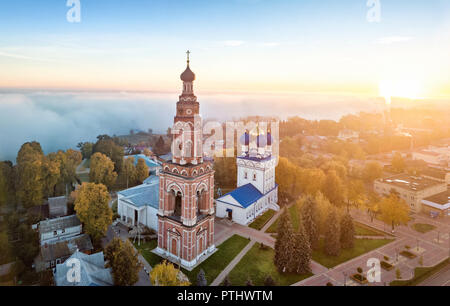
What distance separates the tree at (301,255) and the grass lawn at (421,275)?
3961 mm

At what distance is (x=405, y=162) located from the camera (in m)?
16.8

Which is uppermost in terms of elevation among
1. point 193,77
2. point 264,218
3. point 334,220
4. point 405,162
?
point 193,77

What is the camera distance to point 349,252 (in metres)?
15.6

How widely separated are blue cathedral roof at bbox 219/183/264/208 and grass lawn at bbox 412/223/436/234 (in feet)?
34.1

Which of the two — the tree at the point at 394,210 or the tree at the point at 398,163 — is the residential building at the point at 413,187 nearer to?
the tree at the point at 394,210

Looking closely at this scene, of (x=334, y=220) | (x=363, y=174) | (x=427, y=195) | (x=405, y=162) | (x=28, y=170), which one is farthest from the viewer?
(x=363, y=174)

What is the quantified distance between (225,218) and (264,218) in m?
3.13

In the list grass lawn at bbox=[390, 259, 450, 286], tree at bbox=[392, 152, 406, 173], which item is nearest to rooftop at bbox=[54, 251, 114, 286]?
grass lawn at bbox=[390, 259, 450, 286]

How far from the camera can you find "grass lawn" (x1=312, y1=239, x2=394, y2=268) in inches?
583

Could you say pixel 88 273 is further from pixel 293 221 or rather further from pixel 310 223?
pixel 293 221

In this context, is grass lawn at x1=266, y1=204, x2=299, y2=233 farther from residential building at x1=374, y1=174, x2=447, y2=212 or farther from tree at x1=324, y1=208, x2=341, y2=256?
residential building at x1=374, y1=174, x2=447, y2=212

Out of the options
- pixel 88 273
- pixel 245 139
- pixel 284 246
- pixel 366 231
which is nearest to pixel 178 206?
pixel 88 273
